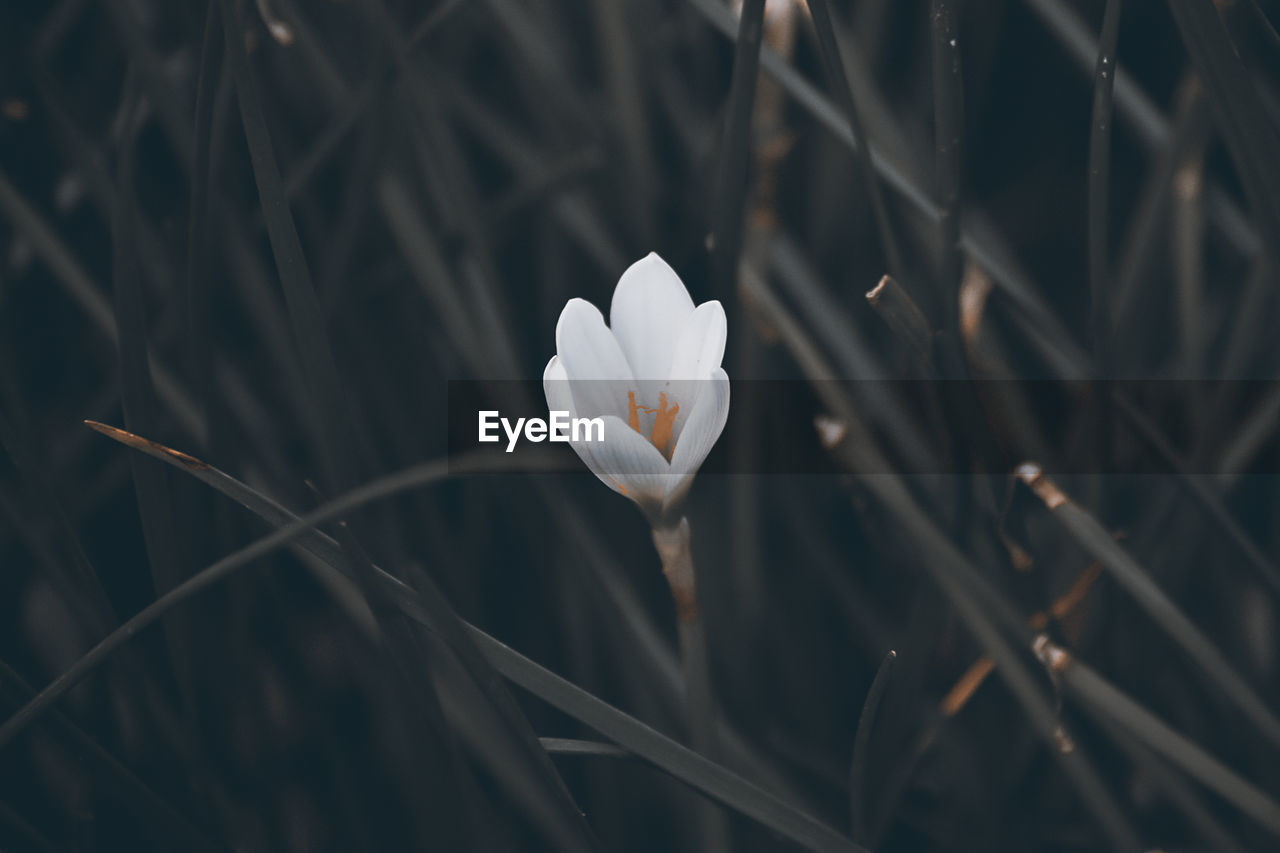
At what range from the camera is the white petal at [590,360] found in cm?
25

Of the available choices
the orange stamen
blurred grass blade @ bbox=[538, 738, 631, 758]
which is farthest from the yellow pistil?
blurred grass blade @ bbox=[538, 738, 631, 758]

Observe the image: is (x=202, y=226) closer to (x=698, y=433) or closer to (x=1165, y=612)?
(x=698, y=433)

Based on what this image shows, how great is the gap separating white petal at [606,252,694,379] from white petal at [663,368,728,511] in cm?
4

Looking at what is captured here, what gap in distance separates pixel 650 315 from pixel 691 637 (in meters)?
0.10

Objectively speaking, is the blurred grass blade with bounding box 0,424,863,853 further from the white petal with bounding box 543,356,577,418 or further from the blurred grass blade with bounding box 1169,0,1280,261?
the blurred grass blade with bounding box 1169,0,1280,261

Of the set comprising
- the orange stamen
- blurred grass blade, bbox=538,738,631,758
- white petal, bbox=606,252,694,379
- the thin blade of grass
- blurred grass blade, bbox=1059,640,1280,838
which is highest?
the thin blade of grass

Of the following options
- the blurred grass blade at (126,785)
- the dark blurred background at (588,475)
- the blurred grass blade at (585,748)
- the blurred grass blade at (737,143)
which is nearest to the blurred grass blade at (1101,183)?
the dark blurred background at (588,475)

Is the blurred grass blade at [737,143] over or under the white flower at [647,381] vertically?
over

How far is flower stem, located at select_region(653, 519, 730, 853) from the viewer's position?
248mm

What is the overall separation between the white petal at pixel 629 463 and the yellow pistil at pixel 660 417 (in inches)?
1.0

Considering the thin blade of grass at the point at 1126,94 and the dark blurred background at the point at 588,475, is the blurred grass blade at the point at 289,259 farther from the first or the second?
the thin blade of grass at the point at 1126,94

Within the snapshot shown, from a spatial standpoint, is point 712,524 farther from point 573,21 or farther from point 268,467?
point 573,21

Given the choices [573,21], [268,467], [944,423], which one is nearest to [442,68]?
[573,21]

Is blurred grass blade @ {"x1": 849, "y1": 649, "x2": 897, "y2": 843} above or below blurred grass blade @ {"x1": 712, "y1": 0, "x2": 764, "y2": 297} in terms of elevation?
below
